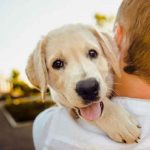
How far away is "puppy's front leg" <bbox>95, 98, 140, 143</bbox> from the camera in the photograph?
7.16ft

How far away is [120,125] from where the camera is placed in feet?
7.51

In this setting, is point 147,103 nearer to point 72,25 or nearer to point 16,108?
point 72,25

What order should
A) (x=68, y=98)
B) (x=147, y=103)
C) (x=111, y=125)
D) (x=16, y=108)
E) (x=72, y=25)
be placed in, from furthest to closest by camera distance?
(x=16, y=108), (x=72, y=25), (x=68, y=98), (x=111, y=125), (x=147, y=103)

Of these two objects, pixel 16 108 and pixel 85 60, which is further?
pixel 16 108

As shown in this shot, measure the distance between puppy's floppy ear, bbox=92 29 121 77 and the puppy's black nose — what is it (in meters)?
0.13

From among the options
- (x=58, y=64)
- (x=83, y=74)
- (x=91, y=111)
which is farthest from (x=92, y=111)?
(x=58, y=64)

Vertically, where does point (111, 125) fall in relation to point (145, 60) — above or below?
below

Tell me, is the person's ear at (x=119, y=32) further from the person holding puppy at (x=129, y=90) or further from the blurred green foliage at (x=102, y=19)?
the blurred green foliage at (x=102, y=19)

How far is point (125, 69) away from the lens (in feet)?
7.34

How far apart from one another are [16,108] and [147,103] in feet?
47.4

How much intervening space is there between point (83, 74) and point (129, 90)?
0.32m

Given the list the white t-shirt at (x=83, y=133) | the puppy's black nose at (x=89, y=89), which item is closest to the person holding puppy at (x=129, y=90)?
the white t-shirt at (x=83, y=133)

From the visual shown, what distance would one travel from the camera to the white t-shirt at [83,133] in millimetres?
2127

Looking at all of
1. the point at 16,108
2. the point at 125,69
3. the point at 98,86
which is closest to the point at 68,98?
the point at 98,86
